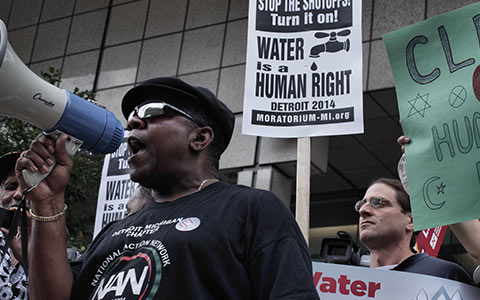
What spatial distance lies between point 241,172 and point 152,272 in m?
5.70

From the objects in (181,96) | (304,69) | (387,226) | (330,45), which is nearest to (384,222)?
(387,226)

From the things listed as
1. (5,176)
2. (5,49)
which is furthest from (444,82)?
(5,176)

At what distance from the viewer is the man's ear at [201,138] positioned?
2133mm

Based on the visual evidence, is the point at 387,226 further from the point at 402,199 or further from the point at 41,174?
the point at 41,174

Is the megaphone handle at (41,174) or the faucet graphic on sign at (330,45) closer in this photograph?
the megaphone handle at (41,174)

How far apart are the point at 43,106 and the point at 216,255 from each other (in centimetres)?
73

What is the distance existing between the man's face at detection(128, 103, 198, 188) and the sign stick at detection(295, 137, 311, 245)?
6.21 ft

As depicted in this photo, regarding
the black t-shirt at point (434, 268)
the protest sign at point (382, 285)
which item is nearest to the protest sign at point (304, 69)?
the black t-shirt at point (434, 268)

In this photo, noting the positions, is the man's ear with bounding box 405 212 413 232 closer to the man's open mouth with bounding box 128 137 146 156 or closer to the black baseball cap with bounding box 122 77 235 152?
the black baseball cap with bounding box 122 77 235 152

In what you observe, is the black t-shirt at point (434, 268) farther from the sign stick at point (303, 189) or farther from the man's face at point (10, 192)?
the man's face at point (10, 192)

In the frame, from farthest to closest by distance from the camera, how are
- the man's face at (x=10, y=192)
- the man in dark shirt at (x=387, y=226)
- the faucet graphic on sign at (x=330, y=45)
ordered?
the faucet graphic on sign at (x=330, y=45), the man in dark shirt at (x=387, y=226), the man's face at (x=10, y=192)

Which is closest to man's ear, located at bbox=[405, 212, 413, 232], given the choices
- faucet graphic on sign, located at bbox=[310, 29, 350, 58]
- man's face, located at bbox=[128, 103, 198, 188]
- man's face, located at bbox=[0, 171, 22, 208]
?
faucet graphic on sign, located at bbox=[310, 29, 350, 58]

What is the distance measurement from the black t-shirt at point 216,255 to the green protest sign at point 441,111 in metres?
0.98

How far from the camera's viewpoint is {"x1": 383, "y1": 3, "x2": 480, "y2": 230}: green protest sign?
2.63 meters
